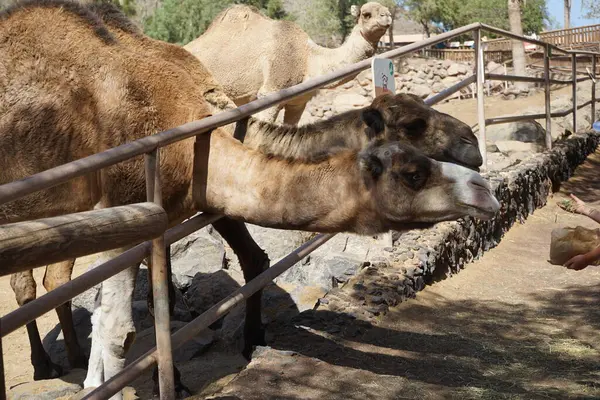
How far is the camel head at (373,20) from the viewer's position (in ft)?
36.1

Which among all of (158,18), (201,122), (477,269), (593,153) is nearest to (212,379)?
(201,122)

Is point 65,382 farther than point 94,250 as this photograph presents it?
Yes

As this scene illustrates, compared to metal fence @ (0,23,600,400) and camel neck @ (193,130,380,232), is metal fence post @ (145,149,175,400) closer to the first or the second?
metal fence @ (0,23,600,400)

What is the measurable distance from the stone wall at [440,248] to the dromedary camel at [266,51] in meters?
3.00

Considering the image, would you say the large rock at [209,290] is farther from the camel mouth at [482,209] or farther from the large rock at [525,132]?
the large rock at [525,132]

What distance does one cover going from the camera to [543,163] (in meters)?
9.77

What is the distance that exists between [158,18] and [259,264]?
33.0m

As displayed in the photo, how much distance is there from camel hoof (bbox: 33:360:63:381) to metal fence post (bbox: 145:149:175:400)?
3041 millimetres

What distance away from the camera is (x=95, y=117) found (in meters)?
4.27

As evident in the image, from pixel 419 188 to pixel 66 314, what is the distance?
366cm

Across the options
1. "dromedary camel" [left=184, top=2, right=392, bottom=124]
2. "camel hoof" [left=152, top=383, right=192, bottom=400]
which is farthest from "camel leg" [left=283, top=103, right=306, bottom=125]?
"camel hoof" [left=152, top=383, right=192, bottom=400]

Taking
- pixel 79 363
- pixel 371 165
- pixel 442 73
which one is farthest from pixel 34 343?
pixel 442 73

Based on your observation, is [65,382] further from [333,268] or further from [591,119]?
[591,119]

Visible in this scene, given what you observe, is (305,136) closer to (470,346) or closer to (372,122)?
(372,122)
